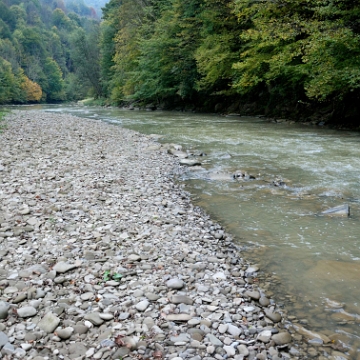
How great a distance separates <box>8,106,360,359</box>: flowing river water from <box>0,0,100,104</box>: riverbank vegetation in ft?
151

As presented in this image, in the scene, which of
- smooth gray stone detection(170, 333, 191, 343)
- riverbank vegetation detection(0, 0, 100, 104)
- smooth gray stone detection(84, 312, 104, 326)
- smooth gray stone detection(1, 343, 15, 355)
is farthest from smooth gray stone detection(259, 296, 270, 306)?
riverbank vegetation detection(0, 0, 100, 104)

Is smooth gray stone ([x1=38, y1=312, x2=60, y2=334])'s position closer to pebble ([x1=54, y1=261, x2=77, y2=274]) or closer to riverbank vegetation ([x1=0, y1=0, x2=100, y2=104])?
pebble ([x1=54, y1=261, x2=77, y2=274])

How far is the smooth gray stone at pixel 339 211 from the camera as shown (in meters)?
5.27

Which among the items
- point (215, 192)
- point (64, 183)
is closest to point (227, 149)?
point (215, 192)

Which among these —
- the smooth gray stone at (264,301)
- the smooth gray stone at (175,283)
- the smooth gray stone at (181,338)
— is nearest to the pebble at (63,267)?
the smooth gray stone at (175,283)

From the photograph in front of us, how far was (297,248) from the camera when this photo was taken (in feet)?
13.8

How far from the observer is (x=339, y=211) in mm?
5332

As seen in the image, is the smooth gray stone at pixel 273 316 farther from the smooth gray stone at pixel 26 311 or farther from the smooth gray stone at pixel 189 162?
the smooth gray stone at pixel 189 162

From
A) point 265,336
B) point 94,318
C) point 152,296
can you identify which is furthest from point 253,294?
point 94,318

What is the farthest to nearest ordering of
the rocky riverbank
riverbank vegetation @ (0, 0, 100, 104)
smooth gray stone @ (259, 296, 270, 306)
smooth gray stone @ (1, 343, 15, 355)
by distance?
1. riverbank vegetation @ (0, 0, 100, 104)
2. smooth gray stone @ (259, 296, 270, 306)
3. the rocky riverbank
4. smooth gray stone @ (1, 343, 15, 355)

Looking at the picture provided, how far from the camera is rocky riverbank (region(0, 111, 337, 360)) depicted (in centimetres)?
250

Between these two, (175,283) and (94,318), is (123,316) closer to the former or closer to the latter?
(94,318)

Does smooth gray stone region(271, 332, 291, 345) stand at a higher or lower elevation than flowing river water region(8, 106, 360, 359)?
lower

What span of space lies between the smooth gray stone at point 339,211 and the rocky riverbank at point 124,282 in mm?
1856
